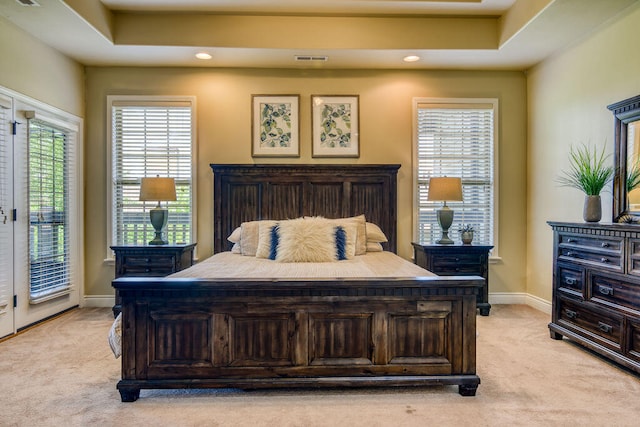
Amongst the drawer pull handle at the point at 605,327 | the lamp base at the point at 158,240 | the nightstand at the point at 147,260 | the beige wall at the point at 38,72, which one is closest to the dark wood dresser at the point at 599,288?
the drawer pull handle at the point at 605,327

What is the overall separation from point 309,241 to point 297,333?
1204 millimetres

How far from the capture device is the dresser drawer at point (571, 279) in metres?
3.05

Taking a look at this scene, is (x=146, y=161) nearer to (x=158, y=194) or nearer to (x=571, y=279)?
(x=158, y=194)

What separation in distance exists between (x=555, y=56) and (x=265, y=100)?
10.3 feet

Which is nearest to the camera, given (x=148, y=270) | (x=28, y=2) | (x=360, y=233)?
(x=28, y=2)

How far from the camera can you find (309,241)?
11.0 feet

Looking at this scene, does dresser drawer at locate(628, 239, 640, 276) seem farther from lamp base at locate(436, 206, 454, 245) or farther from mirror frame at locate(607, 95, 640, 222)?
lamp base at locate(436, 206, 454, 245)

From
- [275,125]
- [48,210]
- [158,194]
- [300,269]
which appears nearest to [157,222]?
[158,194]

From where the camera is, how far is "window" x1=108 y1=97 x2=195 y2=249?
4.40 m

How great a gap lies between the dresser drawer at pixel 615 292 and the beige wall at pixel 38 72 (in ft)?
16.8

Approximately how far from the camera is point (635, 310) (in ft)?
8.41

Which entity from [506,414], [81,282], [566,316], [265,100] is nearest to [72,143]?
[81,282]

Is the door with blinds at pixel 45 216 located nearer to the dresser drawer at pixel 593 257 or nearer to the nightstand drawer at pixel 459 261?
the nightstand drawer at pixel 459 261

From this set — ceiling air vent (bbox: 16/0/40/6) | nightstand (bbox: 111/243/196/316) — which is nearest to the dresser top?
nightstand (bbox: 111/243/196/316)
